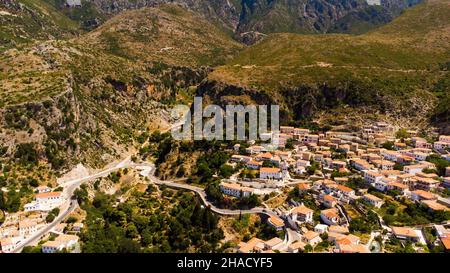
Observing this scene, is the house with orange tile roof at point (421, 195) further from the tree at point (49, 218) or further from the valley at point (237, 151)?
the tree at point (49, 218)

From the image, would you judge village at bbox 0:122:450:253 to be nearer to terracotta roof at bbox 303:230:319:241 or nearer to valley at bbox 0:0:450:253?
terracotta roof at bbox 303:230:319:241

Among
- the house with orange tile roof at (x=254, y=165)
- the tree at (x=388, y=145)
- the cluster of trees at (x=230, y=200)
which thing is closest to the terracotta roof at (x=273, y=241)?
the cluster of trees at (x=230, y=200)

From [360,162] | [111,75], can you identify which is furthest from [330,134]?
[111,75]

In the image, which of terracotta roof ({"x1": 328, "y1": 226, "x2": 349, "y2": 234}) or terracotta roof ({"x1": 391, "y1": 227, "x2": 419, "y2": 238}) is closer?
terracotta roof ({"x1": 391, "y1": 227, "x2": 419, "y2": 238})

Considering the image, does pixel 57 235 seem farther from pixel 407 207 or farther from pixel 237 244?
pixel 407 207

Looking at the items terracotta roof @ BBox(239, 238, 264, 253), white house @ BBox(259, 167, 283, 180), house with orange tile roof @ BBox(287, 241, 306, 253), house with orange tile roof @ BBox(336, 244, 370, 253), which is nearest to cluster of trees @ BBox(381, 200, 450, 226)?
house with orange tile roof @ BBox(336, 244, 370, 253)

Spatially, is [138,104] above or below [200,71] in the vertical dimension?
below
